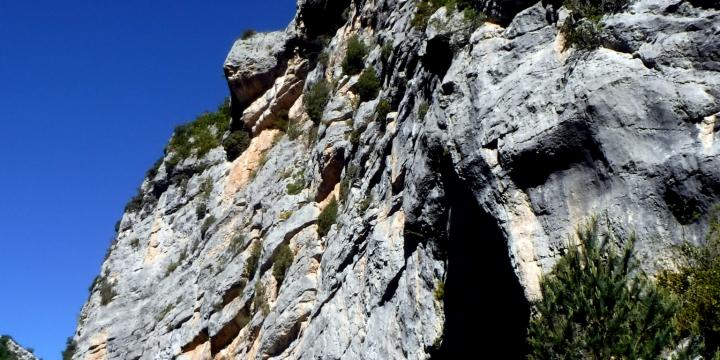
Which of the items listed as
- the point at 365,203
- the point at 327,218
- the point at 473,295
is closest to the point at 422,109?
the point at 365,203

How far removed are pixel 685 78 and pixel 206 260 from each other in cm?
1919

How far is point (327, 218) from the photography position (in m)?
19.0

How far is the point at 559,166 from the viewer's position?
10344 millimetres

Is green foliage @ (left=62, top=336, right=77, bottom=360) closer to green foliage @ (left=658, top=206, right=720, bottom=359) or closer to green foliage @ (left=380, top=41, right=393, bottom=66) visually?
green foliage @ (left=380, top=41, right=393, bottom=66)

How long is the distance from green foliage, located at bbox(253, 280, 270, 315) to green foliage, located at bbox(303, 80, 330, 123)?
6205 millimetres

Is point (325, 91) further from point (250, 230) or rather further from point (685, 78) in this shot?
point (685, 78)

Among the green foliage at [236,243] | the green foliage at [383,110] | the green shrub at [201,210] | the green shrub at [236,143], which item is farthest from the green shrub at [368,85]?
the green shrub at [201,210]

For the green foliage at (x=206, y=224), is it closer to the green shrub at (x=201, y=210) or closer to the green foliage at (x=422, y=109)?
the green shrub at (x=201, y=210)

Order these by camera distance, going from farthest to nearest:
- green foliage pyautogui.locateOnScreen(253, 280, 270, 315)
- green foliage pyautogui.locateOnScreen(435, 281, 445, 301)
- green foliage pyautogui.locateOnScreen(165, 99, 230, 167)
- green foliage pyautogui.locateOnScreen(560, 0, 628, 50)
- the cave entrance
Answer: green foliage pyautogui.locateOnScreen(165, 99, 230, 167), green foliage pyautogui.locateOnScreen(253, 280, 270, 315), green foliage pyautogui.locateOnScreen(435, 281, 445, 301), the cave entrance, green foliage pyautogui.locateOnScreen(560, 0, 628, 50)

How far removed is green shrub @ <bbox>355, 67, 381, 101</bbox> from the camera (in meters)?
19.8

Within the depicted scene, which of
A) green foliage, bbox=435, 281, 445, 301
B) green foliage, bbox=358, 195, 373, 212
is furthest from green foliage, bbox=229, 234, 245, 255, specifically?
green foliage, bbox=435, 281, 445, 301

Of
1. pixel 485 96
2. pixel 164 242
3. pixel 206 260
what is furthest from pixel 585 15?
pixel 164 242

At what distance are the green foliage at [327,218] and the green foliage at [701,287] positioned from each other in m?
10.9

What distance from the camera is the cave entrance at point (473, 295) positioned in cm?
1205
